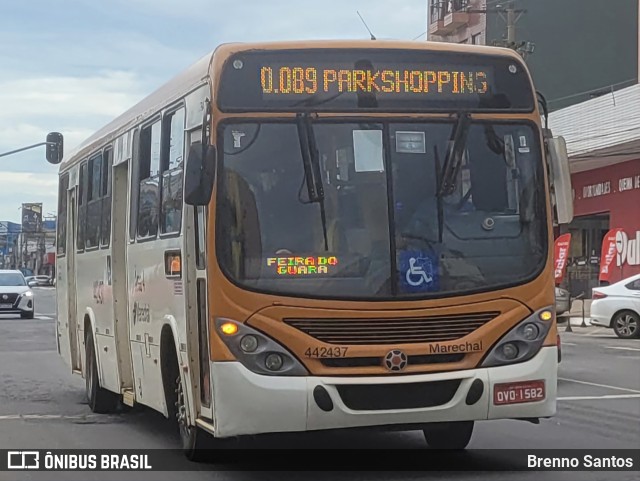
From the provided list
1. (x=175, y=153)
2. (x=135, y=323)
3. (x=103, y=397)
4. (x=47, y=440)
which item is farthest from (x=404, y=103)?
(x=103, y=397)

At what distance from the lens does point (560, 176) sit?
853cm

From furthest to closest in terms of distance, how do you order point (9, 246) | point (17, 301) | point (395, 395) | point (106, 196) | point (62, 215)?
1. point (9, 246)
2. point (17, 301)
3. point (62, 215)
4. point (106, 196)
5. point (395, 395)

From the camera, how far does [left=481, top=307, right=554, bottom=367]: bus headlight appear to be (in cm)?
805

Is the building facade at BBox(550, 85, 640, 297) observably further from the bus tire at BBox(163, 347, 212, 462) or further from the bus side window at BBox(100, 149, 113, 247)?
the bus tire at BBox(163, 347, 212, 462)

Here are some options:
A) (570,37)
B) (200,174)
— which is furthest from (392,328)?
(570,37)

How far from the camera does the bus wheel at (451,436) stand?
9.41m

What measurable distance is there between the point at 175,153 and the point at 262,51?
4.56 ft

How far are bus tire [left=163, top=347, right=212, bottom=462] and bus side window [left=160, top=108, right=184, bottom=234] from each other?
1.03 meters

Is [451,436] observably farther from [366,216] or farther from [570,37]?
[570,37]

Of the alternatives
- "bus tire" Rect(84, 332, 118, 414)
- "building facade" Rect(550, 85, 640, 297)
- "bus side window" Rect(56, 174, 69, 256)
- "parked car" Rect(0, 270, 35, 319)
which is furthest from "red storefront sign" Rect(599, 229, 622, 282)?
"bus tire" Rect(84, 332, 118, 414)

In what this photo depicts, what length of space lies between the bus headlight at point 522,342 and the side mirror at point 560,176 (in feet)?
2.48

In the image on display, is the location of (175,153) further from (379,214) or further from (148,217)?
Result: (379,214)

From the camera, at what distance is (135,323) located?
416 inches

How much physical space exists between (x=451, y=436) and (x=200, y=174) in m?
3.25
